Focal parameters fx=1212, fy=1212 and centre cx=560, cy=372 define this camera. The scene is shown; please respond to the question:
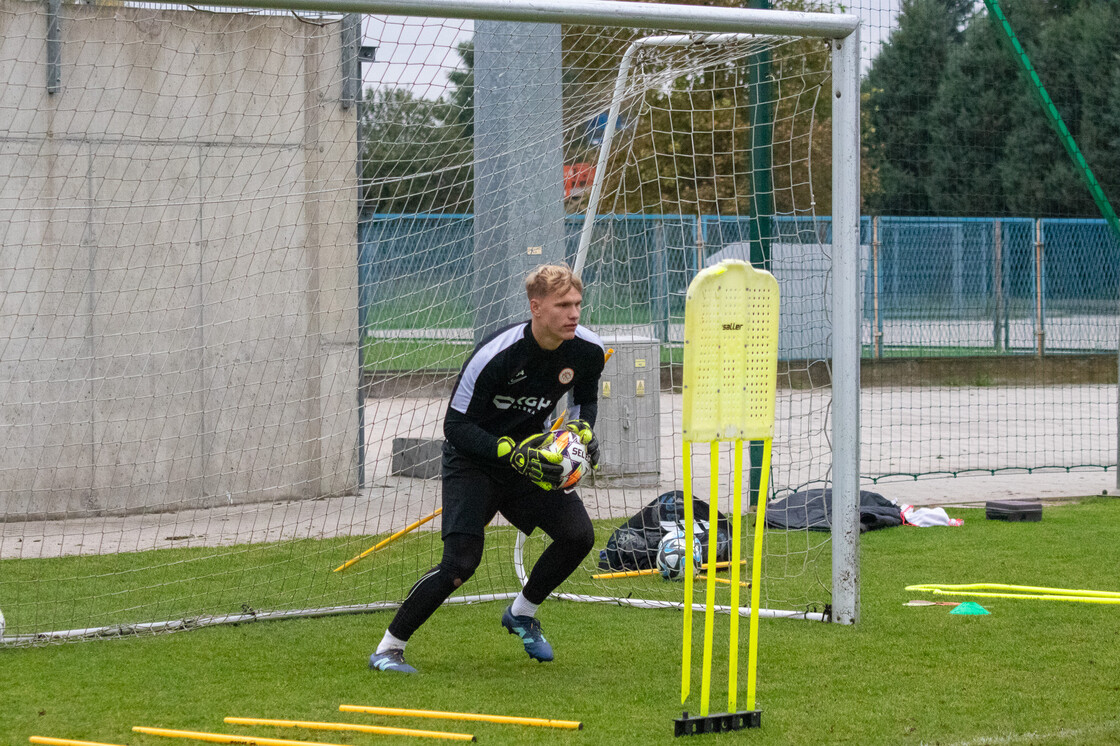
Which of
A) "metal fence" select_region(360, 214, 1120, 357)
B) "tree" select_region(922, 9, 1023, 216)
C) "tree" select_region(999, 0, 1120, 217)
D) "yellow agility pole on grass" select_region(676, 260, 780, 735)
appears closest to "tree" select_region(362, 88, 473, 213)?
"yellow agility pole on grass" select_region(676, 260, 780, 735)

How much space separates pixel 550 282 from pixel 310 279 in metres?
4.35

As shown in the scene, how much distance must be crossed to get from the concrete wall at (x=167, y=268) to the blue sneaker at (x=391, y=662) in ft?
11.5

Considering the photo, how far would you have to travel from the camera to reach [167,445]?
28.9 ft

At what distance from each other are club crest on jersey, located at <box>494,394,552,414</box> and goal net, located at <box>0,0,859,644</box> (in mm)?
1756

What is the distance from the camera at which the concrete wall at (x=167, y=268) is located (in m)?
8.20

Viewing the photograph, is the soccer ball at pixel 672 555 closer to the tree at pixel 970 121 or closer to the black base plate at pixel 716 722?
the black base plate at pixel 716 722

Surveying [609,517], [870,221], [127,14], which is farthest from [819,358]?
[870,221]

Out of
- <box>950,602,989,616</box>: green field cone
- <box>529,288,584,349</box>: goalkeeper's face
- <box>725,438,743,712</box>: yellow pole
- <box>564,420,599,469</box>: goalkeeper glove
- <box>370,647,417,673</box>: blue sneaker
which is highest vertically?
<box>529,288,584,349</box>: goalkeeper's face

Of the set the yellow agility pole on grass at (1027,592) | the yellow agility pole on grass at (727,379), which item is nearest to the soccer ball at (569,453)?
the yellow agility pole on grass at (727,379)

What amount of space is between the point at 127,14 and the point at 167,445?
3.02 meters

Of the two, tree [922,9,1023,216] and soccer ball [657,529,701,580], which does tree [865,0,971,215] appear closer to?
tree [922,9,1023,216]

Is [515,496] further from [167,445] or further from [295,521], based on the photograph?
[167,445]

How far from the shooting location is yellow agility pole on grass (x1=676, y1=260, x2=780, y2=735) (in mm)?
3660

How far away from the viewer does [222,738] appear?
3883 mm
